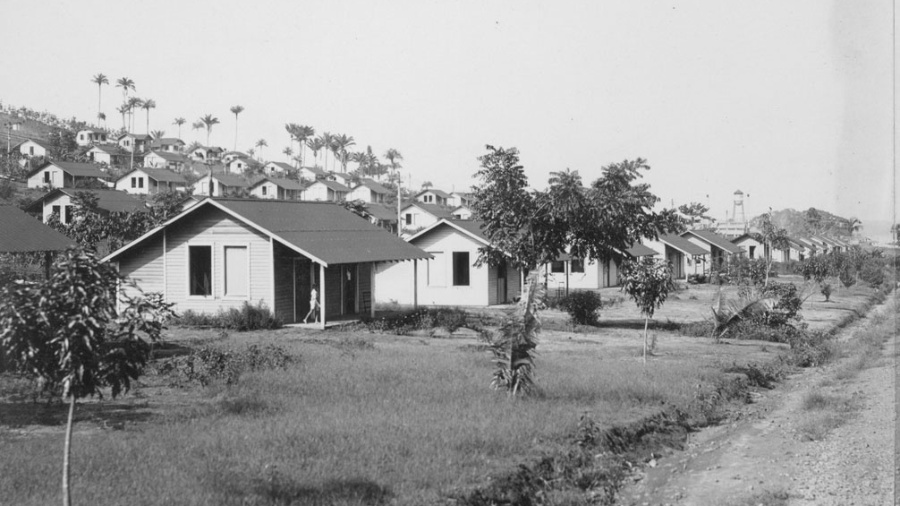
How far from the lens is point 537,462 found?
11.7 m

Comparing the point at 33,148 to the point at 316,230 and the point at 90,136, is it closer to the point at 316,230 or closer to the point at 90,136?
the point at 90,136

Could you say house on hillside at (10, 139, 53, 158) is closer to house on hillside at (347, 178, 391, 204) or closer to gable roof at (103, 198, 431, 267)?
house on hillside at (347, 178, 391, 204)

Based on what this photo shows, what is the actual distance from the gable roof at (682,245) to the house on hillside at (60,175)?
2205 inches

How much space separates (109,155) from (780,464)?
367 ft

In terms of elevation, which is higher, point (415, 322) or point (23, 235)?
point (23, 235)

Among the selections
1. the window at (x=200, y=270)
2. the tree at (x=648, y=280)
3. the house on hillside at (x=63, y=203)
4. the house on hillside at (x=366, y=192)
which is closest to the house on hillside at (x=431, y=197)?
the house on hillside at (x=366, y=192)

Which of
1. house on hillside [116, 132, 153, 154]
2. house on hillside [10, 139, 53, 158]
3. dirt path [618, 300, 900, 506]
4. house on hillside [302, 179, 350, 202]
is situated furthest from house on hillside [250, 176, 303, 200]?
dirt path [618, 300, 900, 506]

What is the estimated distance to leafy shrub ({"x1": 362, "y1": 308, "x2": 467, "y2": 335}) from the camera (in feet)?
91.0

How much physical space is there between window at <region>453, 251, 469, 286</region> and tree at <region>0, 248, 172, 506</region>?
101 feet

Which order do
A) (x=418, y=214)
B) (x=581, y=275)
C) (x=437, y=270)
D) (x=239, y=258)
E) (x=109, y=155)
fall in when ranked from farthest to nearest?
(x=109, y=155) → (x=418, y=214) → (x=581, y=275) → (x=437, y=270) → (x=239, y=258)

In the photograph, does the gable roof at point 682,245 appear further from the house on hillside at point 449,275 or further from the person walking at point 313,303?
the person walking at point 313,303

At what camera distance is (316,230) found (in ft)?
98.3

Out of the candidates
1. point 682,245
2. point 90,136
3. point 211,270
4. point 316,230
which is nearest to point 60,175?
point 90,136

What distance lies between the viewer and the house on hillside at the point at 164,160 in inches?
4527
